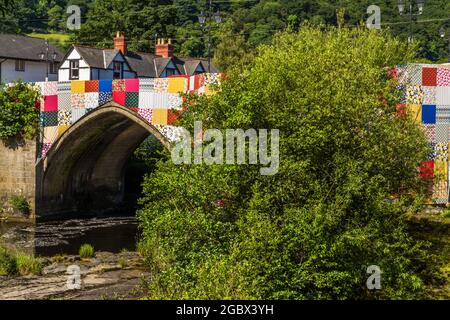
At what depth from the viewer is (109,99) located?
40.1 m

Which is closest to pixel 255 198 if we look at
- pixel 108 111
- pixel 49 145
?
pixel 108 111

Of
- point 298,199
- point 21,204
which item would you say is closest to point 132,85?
point 21,204

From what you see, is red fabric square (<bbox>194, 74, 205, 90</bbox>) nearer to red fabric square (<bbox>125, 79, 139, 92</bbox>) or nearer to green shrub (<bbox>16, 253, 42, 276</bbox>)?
red fabric square (<bbox>125, 79, 139, 92</bbox>)

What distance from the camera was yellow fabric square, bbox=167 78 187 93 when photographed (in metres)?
35.7

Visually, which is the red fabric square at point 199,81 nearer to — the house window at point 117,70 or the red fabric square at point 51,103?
the red fabric square at point 51,103

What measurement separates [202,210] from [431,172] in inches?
386

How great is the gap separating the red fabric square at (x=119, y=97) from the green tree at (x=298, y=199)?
17.3 m

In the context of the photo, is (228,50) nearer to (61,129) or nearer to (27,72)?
(27,72)

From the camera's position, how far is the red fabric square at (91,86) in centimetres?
4050

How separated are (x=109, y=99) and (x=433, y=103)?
1946cm

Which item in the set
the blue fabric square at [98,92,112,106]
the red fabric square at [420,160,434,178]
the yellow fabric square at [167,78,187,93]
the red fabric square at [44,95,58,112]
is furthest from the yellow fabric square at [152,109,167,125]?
the red fabric square at [420,160,434,178]

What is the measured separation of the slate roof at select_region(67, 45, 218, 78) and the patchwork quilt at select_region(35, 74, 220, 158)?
1921cm

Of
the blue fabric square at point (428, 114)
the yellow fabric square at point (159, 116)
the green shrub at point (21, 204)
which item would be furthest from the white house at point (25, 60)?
the blue fabric square at point (428, 114)
